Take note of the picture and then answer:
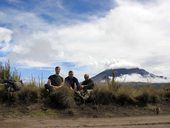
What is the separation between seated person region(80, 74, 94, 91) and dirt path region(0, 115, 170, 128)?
10.6ft

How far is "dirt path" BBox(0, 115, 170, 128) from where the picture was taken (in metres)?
18.0

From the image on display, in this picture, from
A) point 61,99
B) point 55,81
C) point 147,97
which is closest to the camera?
point 61,99

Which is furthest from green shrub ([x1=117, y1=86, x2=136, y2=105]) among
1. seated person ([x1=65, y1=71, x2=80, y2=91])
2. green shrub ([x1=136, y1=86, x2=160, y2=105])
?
seated person ([x1=65, y1=71, x2=80, y2=91])

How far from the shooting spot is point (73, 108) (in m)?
21.7

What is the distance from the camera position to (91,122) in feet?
62.3

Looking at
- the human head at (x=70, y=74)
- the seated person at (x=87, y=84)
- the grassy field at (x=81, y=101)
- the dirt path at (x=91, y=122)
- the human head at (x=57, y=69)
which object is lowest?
the dirt path at (x=91, y=122)

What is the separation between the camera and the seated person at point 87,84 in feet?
76.2

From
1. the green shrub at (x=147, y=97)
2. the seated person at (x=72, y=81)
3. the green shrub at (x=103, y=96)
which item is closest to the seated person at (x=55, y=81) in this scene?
the seated person at (x=72, y=81)

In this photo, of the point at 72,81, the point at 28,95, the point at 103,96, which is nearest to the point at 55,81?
the point at 72,81

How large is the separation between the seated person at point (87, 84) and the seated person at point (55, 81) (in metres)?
1.12

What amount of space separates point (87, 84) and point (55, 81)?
1.75 m

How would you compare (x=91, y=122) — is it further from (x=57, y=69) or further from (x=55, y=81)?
(x=57, y=69)

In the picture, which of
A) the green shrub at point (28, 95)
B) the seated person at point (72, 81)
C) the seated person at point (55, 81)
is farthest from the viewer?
the seated person at point (72, 81)

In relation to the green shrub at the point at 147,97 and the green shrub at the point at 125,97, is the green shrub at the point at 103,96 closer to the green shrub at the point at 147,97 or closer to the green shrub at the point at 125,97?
the green shrub at the point at 125,97
